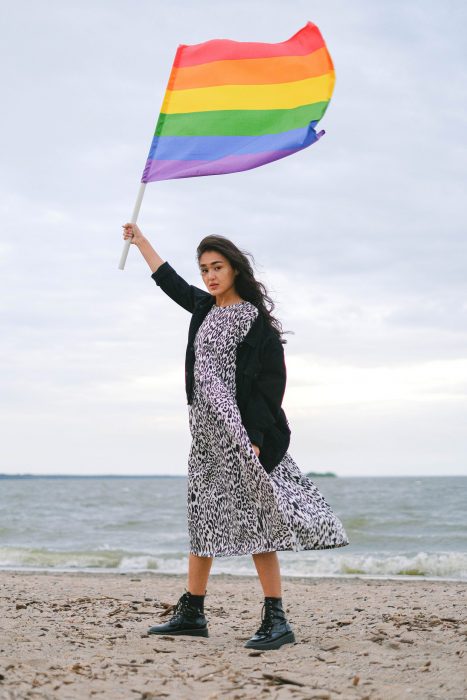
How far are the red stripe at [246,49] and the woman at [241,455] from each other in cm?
123

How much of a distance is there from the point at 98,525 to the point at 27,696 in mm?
20204

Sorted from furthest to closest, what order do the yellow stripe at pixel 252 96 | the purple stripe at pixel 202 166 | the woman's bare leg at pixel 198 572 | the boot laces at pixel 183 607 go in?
the yellow stripe at pixel 252 96
the purple stripe at pixel 202 166
the boot laces at pixel 183 607
the woman's bare leg at pixel 198 572

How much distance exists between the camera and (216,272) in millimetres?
4508

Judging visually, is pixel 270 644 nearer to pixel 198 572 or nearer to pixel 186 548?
pixel 198 572

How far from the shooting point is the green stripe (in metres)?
4.88

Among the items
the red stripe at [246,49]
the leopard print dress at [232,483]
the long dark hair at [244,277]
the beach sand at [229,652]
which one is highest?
the red stripe at [246,49]

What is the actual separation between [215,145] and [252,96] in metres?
0.40

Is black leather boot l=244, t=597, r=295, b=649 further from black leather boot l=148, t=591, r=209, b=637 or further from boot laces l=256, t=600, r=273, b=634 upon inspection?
black leather boot l=148, t=591, r=209, b=637

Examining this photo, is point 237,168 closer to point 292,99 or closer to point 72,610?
point 292,99

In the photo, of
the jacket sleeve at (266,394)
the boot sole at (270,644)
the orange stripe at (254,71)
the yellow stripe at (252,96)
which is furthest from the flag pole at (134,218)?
the boot sole at (270,644)

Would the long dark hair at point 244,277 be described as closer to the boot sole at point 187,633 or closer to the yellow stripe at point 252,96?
the yellow stripe at point 252,96

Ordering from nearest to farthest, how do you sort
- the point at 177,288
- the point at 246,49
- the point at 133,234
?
the point at 133,234
the point at 177,288
the point at 246,49

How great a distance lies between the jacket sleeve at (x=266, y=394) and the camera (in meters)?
4.25

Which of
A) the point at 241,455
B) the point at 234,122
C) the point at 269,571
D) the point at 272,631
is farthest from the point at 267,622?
the point at 234,122
